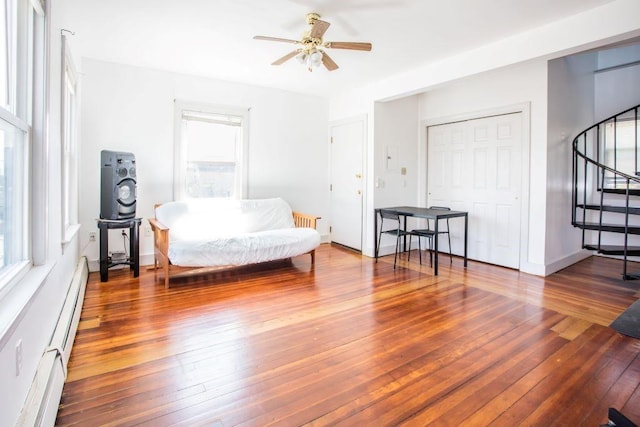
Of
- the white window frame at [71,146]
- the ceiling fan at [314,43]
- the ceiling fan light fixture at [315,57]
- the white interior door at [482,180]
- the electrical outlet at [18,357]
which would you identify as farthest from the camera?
the white interior door at [482,180]

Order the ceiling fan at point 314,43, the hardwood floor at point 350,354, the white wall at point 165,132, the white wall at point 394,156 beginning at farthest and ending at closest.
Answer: the white wall at point 394,156 < the white wall at point 165,132 < the ceiling fan at point 314,43 < the hardwood floor at point 350,354

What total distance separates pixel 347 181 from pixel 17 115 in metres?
4.21

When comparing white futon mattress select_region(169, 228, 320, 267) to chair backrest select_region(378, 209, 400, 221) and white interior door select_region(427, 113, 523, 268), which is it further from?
white interior door select_region(427, 113, 523, 268)

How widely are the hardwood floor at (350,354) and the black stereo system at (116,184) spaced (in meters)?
0.75

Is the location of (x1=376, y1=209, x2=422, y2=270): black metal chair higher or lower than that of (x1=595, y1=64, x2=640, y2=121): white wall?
lower

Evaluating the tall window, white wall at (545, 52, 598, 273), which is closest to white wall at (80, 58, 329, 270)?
the tall window

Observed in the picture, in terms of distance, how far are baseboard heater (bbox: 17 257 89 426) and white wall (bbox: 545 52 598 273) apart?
4.53 meters

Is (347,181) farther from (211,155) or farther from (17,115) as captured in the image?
(17,115)

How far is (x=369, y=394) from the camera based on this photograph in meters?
1.73

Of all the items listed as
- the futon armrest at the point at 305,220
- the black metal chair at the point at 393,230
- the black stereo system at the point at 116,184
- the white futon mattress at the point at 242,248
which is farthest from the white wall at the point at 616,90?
the black stereo system at the point at 116,184

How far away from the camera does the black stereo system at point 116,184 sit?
3.40 meters

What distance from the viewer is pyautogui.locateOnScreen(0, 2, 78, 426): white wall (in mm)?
1112

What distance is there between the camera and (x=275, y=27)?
3.03 m

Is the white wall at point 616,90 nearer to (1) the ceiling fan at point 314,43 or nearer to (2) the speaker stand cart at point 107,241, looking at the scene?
(1) the ceiling fan at point 314,43
